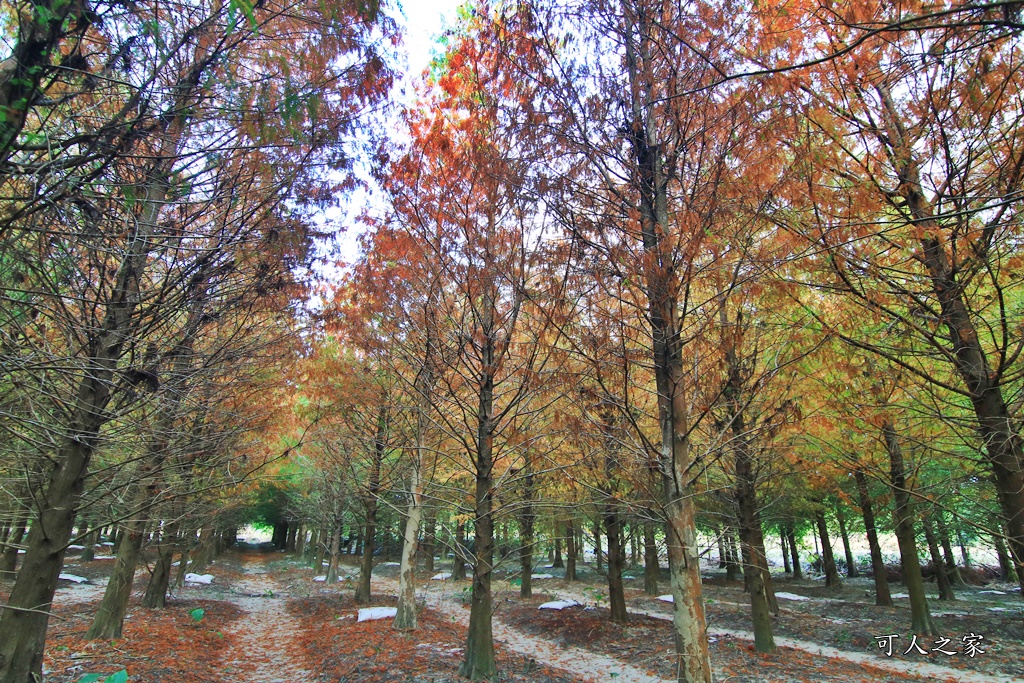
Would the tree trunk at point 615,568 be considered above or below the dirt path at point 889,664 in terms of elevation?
above

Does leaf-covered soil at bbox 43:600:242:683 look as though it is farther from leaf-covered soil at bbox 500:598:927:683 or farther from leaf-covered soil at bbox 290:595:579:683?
leaf-covered soil at bbox 500:598:927:683

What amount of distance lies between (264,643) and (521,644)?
224 inches

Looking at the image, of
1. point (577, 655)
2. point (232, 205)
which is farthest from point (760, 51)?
point (577, 655)

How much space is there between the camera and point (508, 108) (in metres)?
5.57

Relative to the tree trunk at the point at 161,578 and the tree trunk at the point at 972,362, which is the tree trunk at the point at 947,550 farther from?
the tree trunk at the point at 161,578

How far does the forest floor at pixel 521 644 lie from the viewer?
7.81 metres

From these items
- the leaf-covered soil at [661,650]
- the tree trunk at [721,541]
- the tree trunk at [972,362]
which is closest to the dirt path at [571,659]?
the leaf-covered soil at [661,650]

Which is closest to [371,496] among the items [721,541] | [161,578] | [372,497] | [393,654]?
[372,497]

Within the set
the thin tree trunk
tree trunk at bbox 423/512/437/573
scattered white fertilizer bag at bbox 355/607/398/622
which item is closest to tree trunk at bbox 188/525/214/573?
tree trunk at bbox 423/512/437/573

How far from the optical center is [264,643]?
1095cm

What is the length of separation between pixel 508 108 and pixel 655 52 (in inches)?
64.0

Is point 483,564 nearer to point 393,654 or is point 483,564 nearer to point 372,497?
point 393,654

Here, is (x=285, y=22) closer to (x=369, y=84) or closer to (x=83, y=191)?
(x=369, y=84)

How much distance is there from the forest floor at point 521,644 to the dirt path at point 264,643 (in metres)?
0.05
